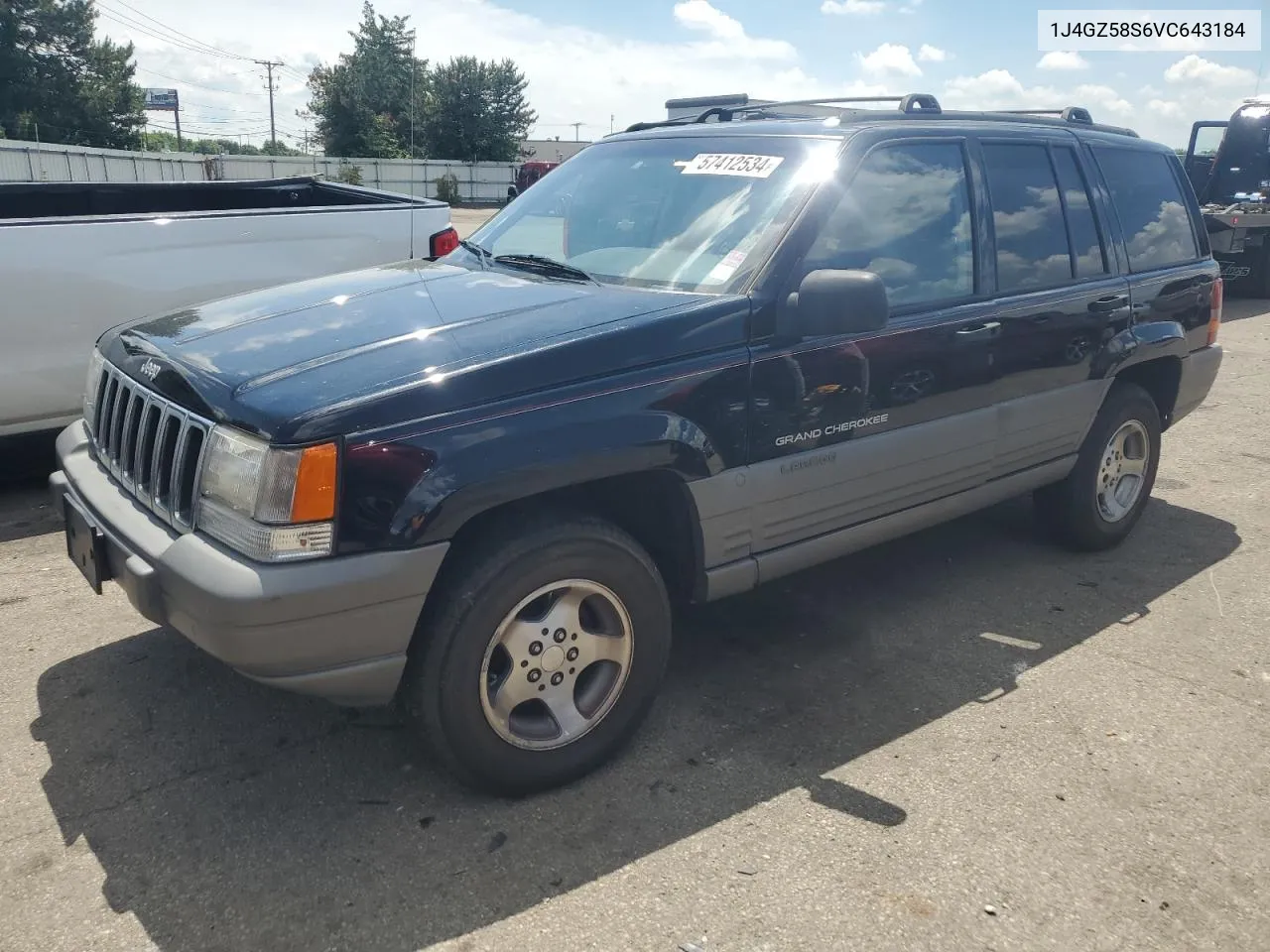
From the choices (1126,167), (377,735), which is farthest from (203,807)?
(1126,167)

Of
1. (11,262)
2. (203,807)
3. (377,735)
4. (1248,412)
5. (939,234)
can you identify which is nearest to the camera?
(203,807)

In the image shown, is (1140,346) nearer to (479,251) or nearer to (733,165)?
(733,165)

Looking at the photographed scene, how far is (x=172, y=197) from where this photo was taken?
6.87 metres

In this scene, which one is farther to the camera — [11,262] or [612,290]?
[11,262]

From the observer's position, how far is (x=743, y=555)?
3328 mm

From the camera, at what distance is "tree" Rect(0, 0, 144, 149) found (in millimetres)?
53156

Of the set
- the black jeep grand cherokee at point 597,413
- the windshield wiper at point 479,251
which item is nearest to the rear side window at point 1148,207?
the black jeep grand cherokee at point 597,413

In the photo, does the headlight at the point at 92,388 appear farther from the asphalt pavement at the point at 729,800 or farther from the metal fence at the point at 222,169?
the metal fence at the point at 222,169

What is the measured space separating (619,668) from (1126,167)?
3.54 metres

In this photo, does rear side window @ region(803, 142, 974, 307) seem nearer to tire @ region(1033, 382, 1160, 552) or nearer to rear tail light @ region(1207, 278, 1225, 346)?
tire @ region(1033, 382, 1160, 552)

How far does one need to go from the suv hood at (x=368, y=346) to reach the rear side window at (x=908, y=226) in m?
0.60

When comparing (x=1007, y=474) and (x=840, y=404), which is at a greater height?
(x=840, y=404)

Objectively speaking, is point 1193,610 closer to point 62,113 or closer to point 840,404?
point 840,404

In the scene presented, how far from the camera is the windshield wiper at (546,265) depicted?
11.5 ft
